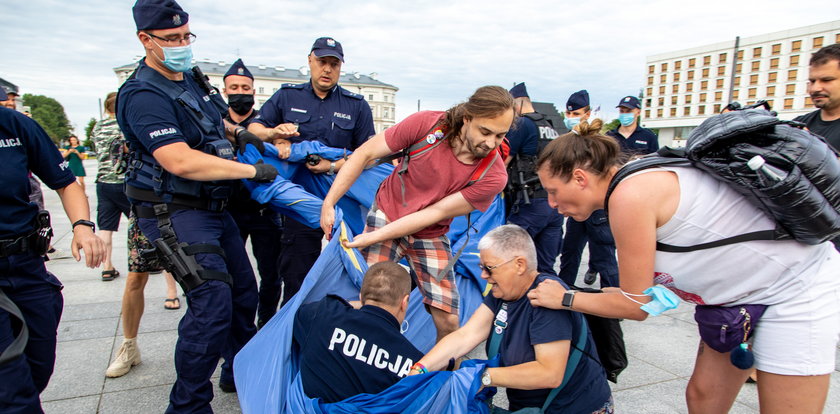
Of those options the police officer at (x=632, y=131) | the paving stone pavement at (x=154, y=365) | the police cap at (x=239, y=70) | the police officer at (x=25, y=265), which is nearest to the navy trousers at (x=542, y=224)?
the paving stone pavement at (x=154, y=365)

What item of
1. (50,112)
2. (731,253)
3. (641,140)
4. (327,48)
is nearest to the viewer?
(731,253)

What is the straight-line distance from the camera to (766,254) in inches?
63.4

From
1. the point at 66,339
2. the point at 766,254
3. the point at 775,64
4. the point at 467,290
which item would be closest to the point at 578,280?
the point at 467,290

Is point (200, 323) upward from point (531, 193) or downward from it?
downward

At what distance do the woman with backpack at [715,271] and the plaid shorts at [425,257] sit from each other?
0.99 meters

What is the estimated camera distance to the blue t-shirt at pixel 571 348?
1.87 meters

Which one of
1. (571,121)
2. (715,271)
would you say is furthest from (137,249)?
(571,121)

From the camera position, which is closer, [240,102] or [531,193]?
[240,102]

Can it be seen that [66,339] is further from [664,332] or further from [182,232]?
[664,332]

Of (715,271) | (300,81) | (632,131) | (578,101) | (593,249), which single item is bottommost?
(593,249)

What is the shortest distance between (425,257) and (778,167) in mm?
1744

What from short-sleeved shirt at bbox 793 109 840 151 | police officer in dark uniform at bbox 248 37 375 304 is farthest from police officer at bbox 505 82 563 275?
short-sleeved shirt at bbox 793 109 840 151

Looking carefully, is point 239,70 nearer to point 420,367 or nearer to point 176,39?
point 176,39

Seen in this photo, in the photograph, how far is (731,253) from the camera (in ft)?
5.32
